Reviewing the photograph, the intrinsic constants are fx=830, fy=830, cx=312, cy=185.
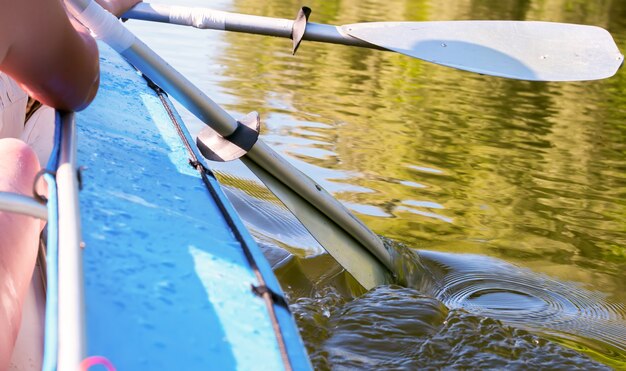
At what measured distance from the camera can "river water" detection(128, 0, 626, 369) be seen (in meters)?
2.62

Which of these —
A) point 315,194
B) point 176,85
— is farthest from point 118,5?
point 315,194

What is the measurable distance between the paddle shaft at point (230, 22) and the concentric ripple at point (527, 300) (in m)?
0.94

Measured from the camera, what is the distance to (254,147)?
2738 millimetres

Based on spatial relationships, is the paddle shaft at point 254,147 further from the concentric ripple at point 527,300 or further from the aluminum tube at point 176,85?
the concentric ripple at point 527,300

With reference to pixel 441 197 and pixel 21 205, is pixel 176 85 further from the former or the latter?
pixel 441 197

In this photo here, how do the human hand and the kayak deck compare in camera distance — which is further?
the human hand

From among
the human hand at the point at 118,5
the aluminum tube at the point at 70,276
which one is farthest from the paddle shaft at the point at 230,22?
the aluminum tube at the point at 70,276

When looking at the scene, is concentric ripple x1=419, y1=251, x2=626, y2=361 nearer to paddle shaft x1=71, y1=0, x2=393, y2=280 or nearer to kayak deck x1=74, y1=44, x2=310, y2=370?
paddle shaft x1=71, y1=0, x2=393, y2=280

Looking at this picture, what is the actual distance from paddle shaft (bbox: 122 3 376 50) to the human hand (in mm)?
54

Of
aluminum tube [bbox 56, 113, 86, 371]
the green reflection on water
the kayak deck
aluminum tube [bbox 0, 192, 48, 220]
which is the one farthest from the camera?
the green reflection on water

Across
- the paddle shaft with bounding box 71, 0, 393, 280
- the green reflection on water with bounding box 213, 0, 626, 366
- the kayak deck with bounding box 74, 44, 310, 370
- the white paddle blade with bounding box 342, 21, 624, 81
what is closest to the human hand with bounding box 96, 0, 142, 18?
the paddle shaft with bounding box 71, 0, 393, 280

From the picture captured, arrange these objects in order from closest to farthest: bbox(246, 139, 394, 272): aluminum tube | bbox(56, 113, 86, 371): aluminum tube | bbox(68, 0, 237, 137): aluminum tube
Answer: bbox(56, 113, 86, 371): aluminum tube < bbox(68, 0, 237, 137): aluminum tube < bbox(246, 139, 394, 272): aluminum tube

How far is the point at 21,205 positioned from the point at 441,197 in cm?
311

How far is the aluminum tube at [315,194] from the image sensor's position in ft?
9.09
